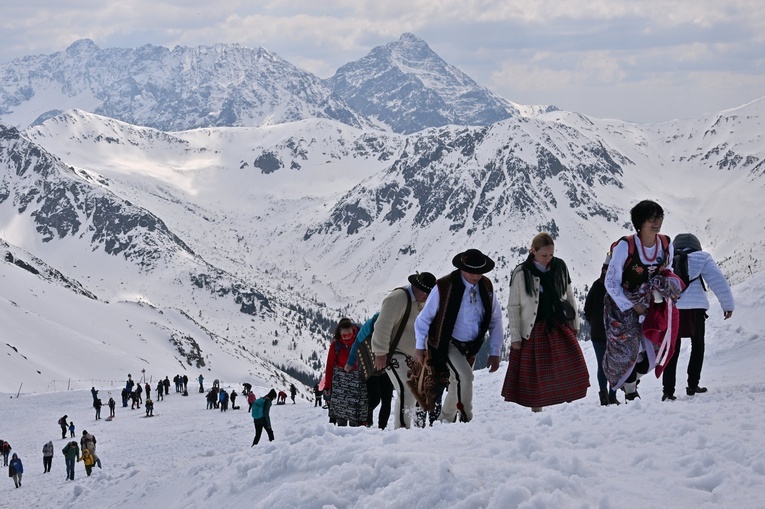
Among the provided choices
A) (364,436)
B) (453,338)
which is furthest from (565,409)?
(364,436)

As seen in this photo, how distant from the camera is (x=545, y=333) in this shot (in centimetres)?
1239

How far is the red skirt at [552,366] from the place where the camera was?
12.4 m

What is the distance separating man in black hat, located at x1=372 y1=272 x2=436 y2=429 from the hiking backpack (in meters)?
4.21

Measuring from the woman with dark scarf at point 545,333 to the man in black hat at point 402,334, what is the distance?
140 cm

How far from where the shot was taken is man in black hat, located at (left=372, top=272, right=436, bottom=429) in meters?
12.1

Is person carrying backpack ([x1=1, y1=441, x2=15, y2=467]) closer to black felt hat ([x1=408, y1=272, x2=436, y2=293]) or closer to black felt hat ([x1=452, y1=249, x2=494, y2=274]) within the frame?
black felt hat ([x1=408, y1=272, x2=436, y2=293])

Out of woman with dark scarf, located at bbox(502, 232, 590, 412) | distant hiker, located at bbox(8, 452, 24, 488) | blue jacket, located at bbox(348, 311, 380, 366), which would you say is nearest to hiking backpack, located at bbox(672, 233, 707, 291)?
woman with dark scarf, located at bbox(502, 232, 590, 412)

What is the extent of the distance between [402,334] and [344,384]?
7.36 feet

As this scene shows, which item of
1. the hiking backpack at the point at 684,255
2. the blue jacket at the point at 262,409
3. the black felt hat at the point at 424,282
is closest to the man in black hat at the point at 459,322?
the black felt hat at the point at 424,282

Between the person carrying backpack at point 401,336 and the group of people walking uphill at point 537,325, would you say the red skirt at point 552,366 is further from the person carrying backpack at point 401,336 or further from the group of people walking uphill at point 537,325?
the person carrying backpack at point 401,336

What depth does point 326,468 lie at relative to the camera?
9383 mm

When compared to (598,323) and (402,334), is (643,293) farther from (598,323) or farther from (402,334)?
(598,323)

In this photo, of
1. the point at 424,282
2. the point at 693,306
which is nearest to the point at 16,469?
the point at 424,282

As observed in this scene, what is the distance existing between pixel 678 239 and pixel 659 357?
267 cm
